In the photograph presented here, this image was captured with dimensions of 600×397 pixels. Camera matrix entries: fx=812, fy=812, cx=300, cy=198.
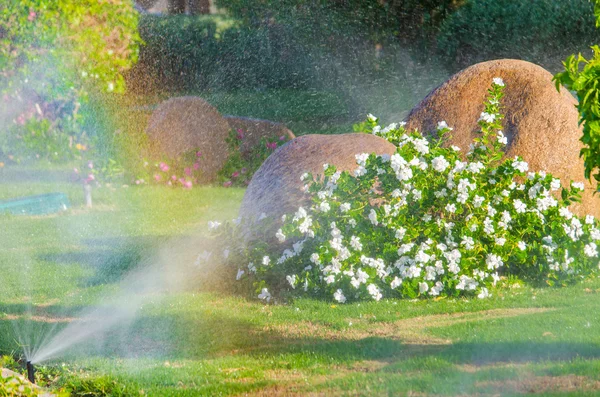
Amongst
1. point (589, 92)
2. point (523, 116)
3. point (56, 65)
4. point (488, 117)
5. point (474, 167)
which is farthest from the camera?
point (56, 65)

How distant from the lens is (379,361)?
5.13 meters

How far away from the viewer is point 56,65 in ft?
44.3

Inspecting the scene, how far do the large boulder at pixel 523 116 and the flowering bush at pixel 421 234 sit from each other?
0.69 meters

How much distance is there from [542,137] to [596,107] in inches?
152

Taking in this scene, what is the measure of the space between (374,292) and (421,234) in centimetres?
68

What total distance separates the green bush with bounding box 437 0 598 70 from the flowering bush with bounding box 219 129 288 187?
21.9 feet

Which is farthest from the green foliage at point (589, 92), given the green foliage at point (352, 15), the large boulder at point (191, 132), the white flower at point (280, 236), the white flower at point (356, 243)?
the green foliage at point (352, 15)

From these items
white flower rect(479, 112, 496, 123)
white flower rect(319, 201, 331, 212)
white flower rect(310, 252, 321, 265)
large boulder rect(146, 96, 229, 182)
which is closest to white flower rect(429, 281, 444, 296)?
white flower rect(310, 252, 321, 265)

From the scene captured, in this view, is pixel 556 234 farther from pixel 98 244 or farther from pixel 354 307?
pixel 98 244

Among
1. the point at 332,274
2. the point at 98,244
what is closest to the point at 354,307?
the point at 332,274

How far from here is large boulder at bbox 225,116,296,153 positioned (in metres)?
13.0

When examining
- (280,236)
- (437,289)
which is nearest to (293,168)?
(280,236)

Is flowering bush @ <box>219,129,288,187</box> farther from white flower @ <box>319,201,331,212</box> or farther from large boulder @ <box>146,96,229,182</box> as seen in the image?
white flower @ <box>319,201,331,212</box>

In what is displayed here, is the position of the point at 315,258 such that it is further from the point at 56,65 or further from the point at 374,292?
the point at 56,65
